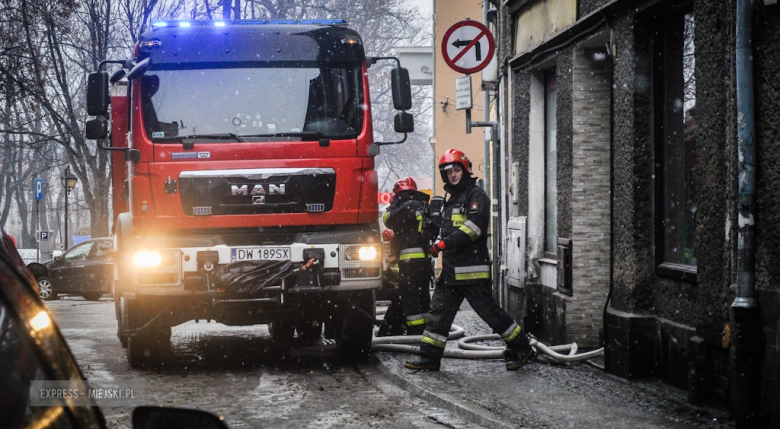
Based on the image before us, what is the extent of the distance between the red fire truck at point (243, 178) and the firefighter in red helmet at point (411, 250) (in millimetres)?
1373

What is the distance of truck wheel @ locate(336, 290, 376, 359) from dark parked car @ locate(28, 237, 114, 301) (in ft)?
43.1

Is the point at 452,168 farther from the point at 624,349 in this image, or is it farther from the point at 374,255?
the point at 624,349

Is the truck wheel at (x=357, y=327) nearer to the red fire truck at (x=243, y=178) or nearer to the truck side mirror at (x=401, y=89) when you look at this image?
the red fire truck at (x=243, y=178)

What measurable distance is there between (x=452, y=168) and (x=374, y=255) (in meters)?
1.06

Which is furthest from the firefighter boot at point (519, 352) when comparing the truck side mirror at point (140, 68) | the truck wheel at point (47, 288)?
the truck wheel at point (47, 288)

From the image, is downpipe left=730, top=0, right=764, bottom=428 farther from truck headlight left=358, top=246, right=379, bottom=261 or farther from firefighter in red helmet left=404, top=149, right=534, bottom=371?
truck headlight left=358, top=246, right=379, bottom=261

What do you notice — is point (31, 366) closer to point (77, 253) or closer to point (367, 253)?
point (367, 253)

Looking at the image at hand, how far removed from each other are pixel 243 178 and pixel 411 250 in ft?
8.00

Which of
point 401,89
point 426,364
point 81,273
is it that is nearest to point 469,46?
point 401,89

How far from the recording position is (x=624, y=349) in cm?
805

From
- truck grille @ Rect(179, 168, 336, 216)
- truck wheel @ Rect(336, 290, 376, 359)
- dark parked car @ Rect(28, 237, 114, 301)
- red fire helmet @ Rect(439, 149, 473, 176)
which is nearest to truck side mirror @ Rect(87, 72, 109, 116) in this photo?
truck grille @ Rect(179, 168, 336, 216)

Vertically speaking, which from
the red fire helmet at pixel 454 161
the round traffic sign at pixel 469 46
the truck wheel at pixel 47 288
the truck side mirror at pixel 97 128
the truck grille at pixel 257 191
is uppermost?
the round traffic sign at pixel 469 46

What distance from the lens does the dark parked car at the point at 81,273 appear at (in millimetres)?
21895

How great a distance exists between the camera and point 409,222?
10.8 m
